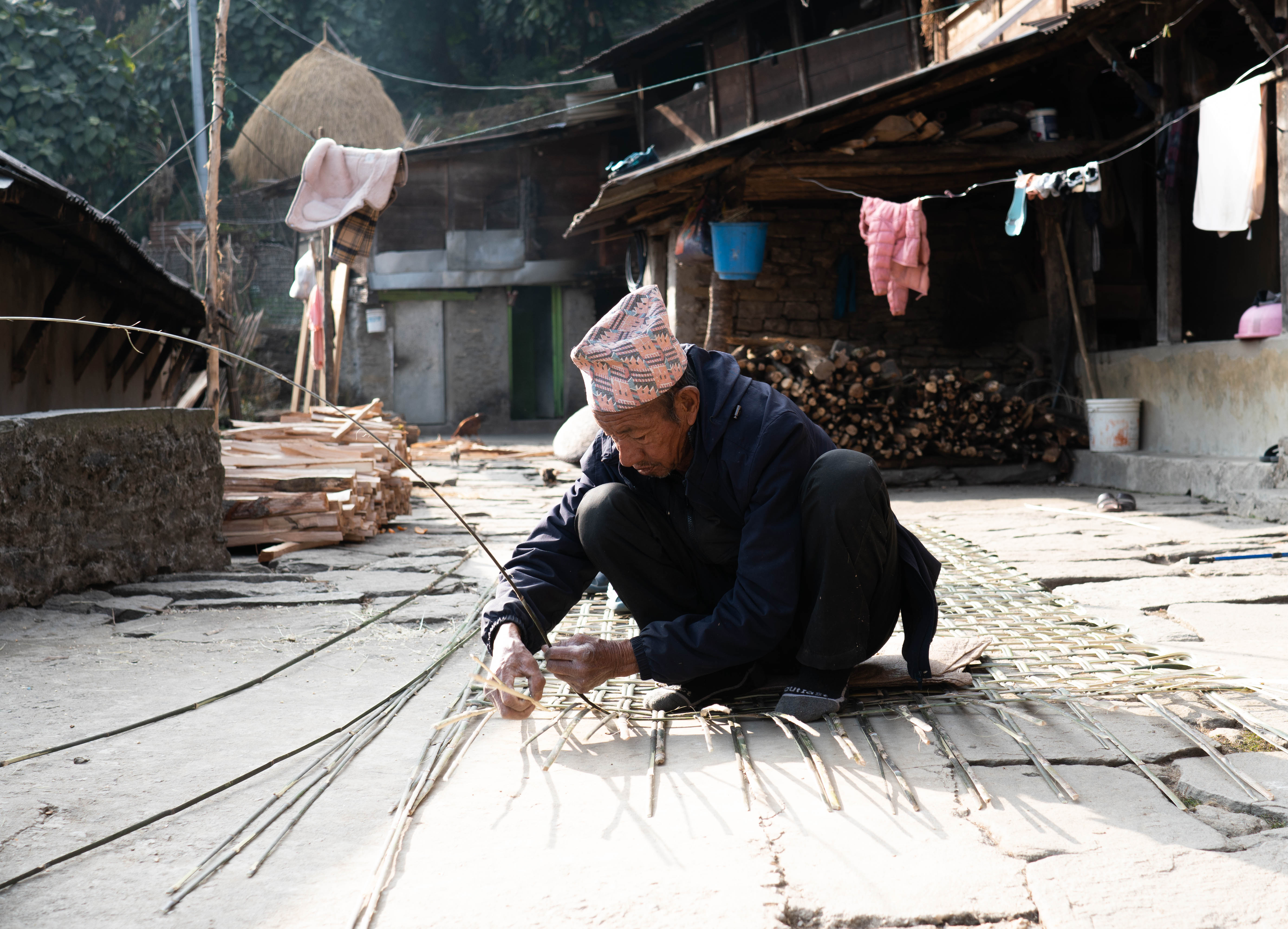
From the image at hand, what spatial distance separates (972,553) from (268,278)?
1574cm

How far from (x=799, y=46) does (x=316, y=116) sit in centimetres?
866

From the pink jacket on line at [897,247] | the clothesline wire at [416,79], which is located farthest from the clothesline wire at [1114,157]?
the clothesline wire at [416,79]

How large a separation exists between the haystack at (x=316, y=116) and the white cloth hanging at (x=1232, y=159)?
13156 millimetres

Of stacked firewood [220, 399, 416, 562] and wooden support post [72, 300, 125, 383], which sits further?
wooden support post [72, 300, 125, 383]

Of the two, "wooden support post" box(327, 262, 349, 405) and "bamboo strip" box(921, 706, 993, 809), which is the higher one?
"wooden support post" box(327, 262, 349, 405)

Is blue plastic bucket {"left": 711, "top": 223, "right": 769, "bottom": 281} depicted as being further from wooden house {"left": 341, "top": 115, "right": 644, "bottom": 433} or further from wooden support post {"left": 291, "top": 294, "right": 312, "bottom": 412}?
wooden house {"left": 341, "top": 115, "right": 644, "bottom": 433}

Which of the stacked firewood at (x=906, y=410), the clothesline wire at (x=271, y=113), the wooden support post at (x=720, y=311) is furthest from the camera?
the clothesline wire at (x=271, y=113)

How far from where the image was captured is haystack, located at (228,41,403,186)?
15984 mm

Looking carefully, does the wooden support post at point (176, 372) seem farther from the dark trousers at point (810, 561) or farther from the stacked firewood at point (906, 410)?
the dark trousers at point (810, 561)

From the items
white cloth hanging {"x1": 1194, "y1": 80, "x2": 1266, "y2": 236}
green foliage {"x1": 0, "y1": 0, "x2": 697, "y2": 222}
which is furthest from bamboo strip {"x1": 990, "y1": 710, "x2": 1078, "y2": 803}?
green foliage {"x1": 0, "y1": 0, "x2": 697, "y2": 222}

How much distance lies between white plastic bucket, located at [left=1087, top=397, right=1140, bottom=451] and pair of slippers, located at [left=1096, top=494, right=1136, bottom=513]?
138 cm

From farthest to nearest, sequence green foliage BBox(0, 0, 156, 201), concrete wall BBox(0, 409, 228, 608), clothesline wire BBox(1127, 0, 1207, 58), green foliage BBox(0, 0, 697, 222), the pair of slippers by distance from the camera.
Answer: green foliage BBox(0, 0, 697, 222) → green foliage BBox(0, 0, 156, 201) → clothesline wire BBox(1127, 0, 1207, 58) → the pair of slippers → concrete wall BBox(0, 409, 228, 608)

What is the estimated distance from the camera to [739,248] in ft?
27.2

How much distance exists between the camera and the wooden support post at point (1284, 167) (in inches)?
220
